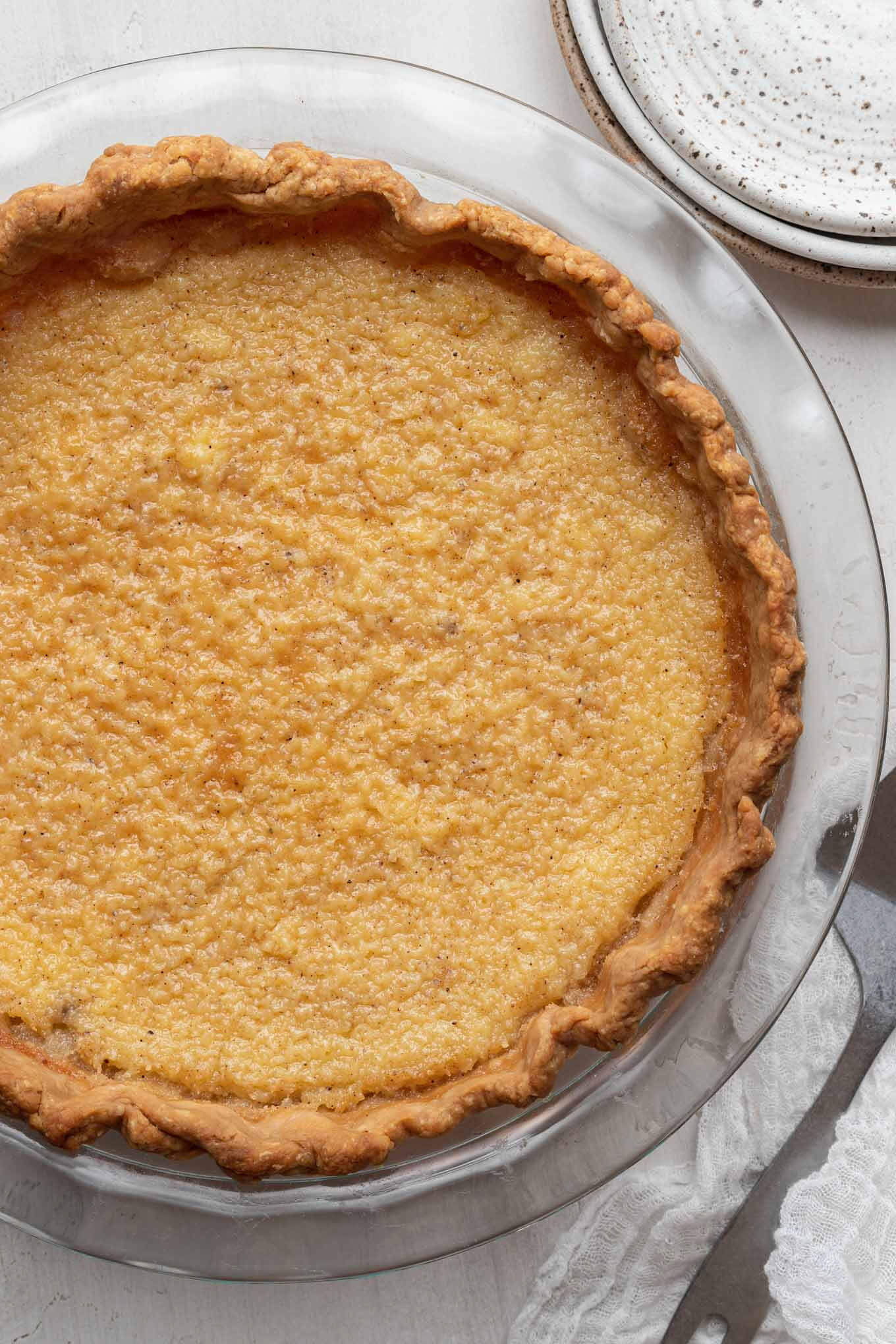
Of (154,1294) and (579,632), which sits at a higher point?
(579,632)

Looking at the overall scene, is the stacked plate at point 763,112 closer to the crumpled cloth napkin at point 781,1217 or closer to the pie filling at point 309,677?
the pie filling at point 309,677

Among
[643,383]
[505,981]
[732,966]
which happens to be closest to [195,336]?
[643,383]

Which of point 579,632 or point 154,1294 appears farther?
point 154,1294

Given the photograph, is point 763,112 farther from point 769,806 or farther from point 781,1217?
point 781,1217

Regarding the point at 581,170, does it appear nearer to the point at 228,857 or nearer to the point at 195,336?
the point at 195,336

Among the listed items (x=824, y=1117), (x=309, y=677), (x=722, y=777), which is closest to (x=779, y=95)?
(x=722, y=777)

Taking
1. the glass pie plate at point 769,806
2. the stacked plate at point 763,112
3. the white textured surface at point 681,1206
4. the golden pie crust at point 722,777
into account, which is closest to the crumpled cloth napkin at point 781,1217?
the white textured surface at point 681,1206

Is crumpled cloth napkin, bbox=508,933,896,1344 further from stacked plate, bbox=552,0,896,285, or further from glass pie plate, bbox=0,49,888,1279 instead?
stacked plate, bbox=552,0,896,285
